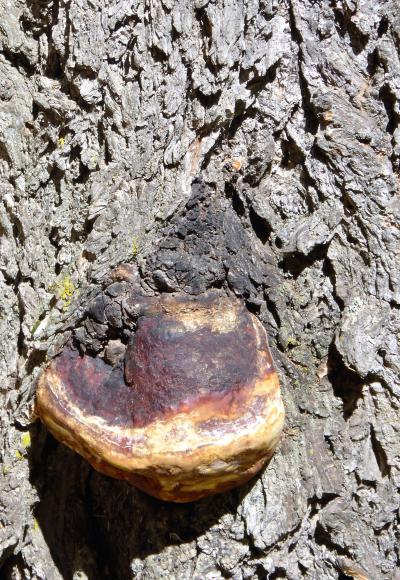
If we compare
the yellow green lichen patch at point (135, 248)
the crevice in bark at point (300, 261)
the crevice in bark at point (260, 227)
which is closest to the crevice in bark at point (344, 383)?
the crevice in bark at point (300, 261)

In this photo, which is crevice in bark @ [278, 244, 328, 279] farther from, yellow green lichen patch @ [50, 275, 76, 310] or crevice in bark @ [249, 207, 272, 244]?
yellow green lichen patch @ [50, 275, 76, 310]

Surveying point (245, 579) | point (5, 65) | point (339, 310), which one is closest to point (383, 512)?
point (245, 579)

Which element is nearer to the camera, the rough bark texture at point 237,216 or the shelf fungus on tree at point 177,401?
the shelf fungus on tree at point 177,401

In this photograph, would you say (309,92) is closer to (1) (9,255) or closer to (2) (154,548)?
(1) (9,255)

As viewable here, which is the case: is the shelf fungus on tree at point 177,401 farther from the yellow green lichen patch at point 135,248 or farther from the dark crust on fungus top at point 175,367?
the yellow green lichen patch at point 135,248

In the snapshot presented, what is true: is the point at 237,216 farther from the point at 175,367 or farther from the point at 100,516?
the point at 100,516

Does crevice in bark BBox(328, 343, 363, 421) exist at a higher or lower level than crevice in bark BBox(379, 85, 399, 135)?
lower

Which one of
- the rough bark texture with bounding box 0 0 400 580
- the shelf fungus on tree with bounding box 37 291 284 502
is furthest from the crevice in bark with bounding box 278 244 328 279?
the shelf fungus on tree with bounding box 37 291 284 502

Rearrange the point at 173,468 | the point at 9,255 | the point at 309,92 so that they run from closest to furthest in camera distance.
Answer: the point at 173,468, the point at 309,92, the point at 9,255
